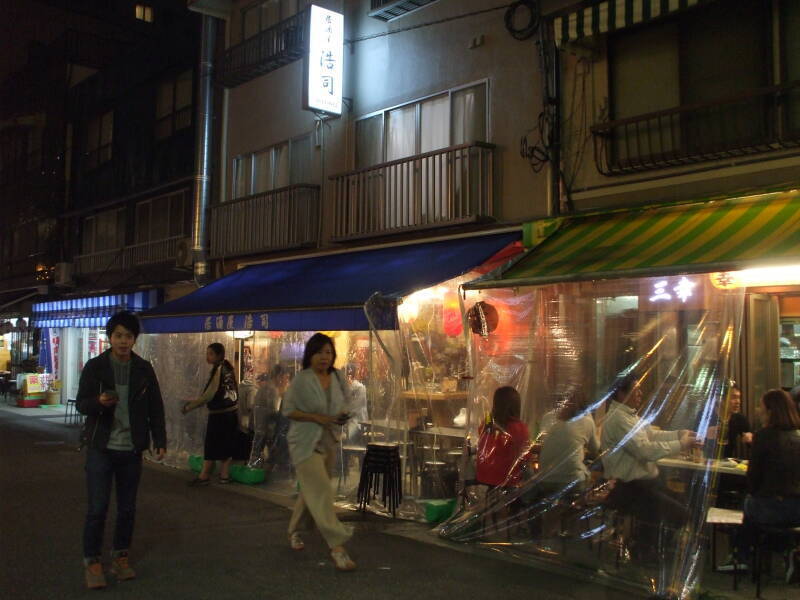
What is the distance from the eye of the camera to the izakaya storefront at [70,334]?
2048cm

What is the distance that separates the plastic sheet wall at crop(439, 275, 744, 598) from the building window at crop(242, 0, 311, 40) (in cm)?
903

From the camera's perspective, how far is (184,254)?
56.3 ft

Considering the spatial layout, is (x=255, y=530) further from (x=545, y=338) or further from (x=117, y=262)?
(x=117, y=262)

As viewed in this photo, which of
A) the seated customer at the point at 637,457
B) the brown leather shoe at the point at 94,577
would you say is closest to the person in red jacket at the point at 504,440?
the seated customer at the point at 637,457

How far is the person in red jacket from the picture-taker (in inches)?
300

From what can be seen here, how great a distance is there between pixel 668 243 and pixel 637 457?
2016 millimetres

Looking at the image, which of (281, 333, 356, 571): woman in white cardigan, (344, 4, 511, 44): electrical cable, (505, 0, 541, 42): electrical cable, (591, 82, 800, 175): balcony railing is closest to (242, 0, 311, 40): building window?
(344, 4, 511, 44): electrical cable

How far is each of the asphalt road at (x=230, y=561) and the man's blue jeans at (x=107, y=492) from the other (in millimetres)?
358

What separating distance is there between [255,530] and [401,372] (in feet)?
7.35

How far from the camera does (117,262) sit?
2153cm

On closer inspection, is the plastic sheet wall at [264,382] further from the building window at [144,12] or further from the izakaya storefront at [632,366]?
the building window at [144,12]

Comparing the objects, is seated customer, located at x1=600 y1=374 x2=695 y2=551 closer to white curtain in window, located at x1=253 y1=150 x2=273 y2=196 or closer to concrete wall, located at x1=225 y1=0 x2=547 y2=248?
concrete wall, located at x1=225 y1=0 x2=547 y2=248

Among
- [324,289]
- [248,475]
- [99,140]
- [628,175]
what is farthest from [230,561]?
[99,140]

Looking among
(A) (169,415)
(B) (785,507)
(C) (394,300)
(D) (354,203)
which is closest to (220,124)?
(D) (354,203)
